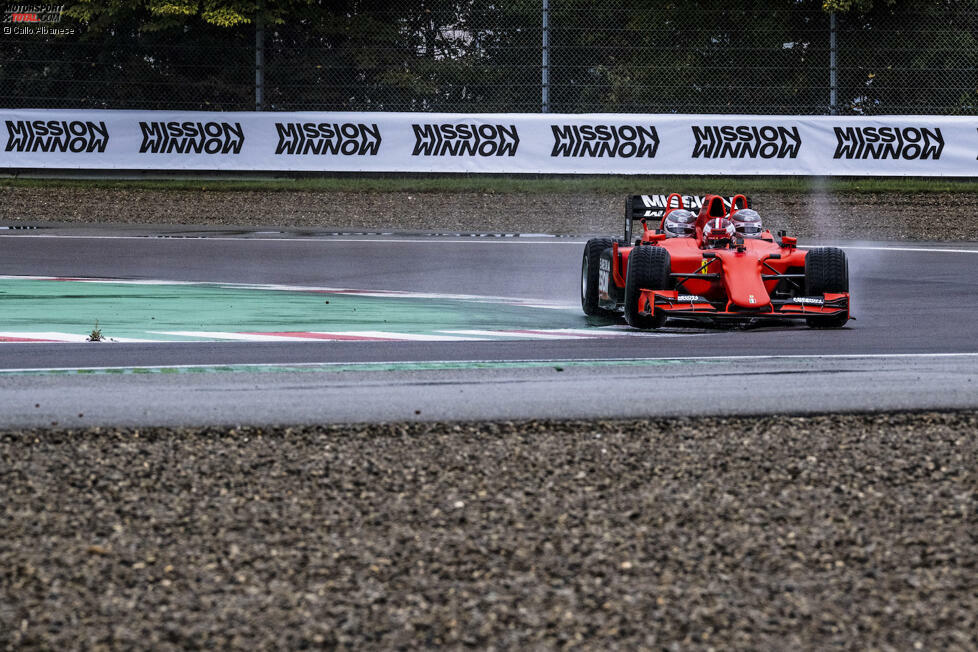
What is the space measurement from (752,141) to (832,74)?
1.67 metres

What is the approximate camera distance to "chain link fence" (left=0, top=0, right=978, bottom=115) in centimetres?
2055

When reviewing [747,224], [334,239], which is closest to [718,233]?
[747,224]

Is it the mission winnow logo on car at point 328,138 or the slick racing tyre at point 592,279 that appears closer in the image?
the slick racing tyre at point 592,279

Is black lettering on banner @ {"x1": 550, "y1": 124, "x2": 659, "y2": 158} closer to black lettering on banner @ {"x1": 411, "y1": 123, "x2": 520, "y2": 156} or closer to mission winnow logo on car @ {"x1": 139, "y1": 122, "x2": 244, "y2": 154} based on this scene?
black lettering on banner @ {"x1": 411, "y1": 123, "x2": 520, "y2": 156}

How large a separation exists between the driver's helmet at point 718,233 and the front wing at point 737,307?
59cm

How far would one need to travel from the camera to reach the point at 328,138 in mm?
20625

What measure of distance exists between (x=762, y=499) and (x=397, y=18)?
57.3 ft

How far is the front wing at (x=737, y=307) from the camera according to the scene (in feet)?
31.4

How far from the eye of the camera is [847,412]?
6.50m

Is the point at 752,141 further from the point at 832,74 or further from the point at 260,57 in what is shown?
the point at 260,57

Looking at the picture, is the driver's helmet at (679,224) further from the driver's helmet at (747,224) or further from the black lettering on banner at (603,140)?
the black lettering on banner at (603,140)

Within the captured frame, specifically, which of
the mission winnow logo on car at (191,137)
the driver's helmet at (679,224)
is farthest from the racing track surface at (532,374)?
the mission winnow logo on car at (191,137)
